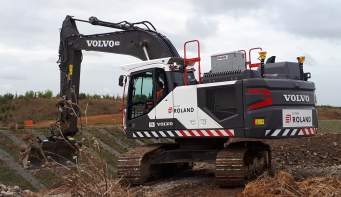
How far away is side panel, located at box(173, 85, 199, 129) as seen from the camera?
28.5 ft

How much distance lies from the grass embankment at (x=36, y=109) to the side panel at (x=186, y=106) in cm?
1384

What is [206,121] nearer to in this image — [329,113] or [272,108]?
[272,108]

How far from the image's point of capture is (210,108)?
28.0 feet

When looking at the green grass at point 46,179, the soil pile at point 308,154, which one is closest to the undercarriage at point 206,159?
the soil pile at point 308,154

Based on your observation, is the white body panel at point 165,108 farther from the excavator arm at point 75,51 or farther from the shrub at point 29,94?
the shrub at point 29,94

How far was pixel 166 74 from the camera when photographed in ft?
30.3

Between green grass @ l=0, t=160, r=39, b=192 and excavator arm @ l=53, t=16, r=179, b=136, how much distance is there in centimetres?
178

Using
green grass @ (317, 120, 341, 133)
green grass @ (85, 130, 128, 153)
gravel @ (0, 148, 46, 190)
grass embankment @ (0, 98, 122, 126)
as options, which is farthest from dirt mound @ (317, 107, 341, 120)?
gravel @ (0, 148, 46, 190)

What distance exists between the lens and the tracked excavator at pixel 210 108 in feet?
26.2

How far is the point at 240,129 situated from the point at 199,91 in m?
1.29

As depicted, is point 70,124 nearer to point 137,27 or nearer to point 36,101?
point 137,27

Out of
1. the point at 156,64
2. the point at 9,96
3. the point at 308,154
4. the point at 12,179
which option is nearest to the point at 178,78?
the point at 156,64

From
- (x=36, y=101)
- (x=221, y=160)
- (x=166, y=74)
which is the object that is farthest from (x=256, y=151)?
(x=36, y=101)

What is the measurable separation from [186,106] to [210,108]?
0.59 m
